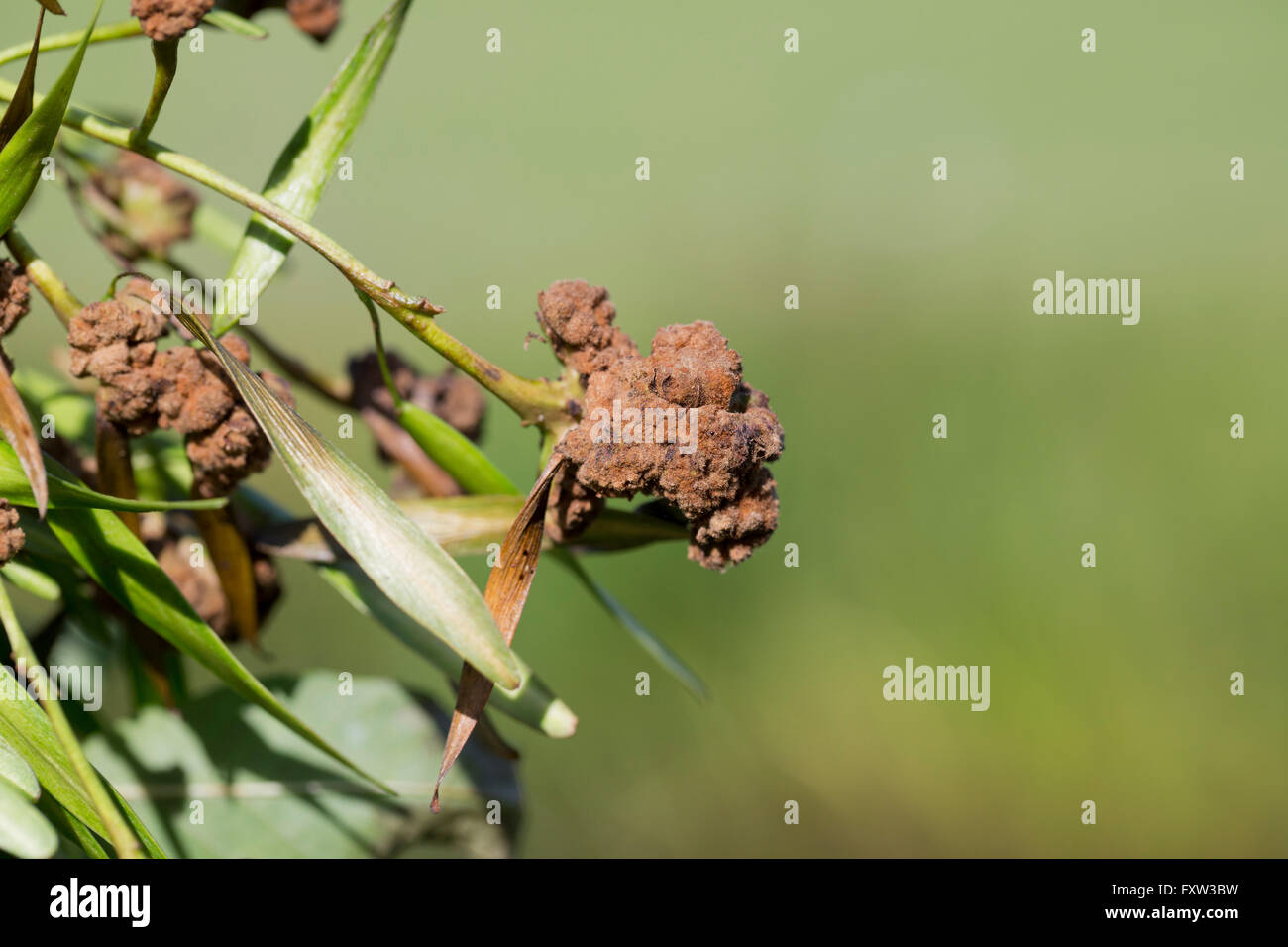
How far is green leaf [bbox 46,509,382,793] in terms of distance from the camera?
294 millimetres

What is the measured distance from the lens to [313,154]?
33 cm

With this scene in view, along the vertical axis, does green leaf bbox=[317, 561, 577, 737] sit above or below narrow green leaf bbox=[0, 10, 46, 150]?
below

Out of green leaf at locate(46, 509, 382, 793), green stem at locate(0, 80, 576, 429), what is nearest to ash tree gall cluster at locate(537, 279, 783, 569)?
green stem at locate(0, 80, 576, 429)

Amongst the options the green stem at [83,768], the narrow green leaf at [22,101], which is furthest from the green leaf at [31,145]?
the green stem at [83,768]

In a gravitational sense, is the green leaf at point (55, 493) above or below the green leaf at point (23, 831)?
above

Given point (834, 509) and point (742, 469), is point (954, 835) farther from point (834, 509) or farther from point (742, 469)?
point (742, 469)

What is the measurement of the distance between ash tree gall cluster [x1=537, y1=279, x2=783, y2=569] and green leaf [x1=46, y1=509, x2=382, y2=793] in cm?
11

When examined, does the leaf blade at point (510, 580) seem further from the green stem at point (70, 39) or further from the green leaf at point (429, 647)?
the green stem at point (70, 39)

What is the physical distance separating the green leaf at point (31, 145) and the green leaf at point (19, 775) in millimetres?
134

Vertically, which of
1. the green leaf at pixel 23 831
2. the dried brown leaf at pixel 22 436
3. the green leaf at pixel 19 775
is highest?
the dried brown leaf at pixel 22 436

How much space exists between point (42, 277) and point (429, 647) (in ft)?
0.55

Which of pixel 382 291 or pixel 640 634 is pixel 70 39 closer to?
pixel 382 291

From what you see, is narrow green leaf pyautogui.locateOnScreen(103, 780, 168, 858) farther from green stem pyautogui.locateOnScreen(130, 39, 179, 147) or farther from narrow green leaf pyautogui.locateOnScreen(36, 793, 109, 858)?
green stem pyautogui.locateOnScreen(130, 39, 179, 147)

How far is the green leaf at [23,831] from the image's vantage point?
0.22 m
